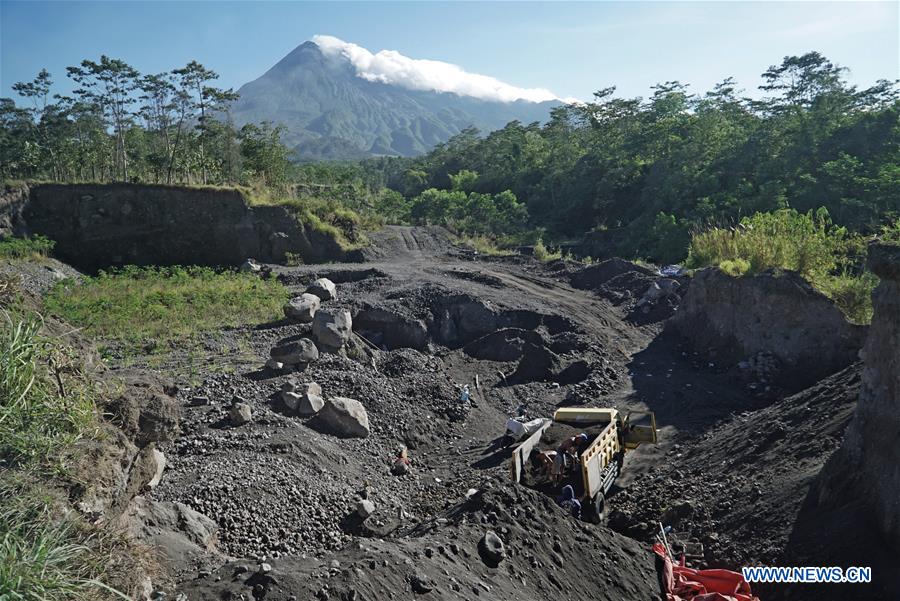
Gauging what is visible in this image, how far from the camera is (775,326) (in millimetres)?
12820

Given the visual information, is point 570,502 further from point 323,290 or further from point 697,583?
point 323,290

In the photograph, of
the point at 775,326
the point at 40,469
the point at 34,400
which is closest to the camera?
the point at 40,469

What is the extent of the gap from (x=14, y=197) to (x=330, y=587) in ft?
75.4

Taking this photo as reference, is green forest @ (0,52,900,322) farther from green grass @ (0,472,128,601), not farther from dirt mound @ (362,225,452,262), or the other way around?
green grass @ (0,472,128,601)

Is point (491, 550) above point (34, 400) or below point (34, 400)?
below

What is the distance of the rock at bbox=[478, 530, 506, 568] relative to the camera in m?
6.27

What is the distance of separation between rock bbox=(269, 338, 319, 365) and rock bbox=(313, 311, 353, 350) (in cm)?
92

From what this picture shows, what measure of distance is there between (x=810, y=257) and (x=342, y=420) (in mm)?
9290

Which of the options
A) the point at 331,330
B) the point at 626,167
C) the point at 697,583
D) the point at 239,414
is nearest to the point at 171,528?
the point at 239,414

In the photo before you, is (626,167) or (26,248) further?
(626,167)

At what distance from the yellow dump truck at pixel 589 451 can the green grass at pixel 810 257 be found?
17.7ft

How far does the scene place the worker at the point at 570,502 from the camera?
777cm

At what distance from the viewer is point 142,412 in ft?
19.6

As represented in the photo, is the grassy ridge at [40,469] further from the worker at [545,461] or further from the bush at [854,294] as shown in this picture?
the bush at [854,294]
